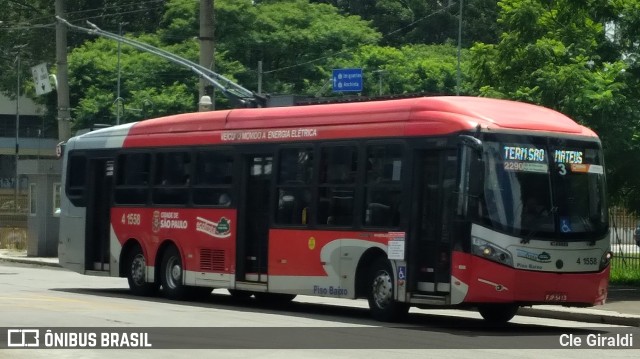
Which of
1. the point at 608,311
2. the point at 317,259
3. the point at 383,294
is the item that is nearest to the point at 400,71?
the point at 608,311

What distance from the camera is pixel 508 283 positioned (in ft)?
60.2

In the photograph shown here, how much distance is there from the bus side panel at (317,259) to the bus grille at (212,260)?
1423 mm

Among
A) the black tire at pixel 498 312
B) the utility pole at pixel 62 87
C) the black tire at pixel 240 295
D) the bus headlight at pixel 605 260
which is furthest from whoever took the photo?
the utility pole at pixel 62 87

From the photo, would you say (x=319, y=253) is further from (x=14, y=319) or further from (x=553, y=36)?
(x=553, y=36)

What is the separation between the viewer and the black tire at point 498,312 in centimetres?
2003

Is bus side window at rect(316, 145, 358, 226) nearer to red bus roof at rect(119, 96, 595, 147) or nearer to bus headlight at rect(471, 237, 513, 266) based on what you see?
red bus roof at rect(119, 96, 595, 147)

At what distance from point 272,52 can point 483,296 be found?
195 ft

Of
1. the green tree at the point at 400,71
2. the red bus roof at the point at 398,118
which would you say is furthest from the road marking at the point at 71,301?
the green tree at the point at 400,71

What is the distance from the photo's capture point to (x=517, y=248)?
60.4ft

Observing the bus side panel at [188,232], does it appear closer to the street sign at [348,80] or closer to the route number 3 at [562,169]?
the route number 3 at [562,169]

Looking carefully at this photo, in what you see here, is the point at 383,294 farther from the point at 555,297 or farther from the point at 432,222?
the point at 555,297

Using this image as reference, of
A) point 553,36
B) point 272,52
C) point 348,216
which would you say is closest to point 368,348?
point 348,216

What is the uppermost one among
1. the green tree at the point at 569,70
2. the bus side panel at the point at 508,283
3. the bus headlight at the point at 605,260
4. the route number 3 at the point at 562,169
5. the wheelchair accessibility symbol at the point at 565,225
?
the green tree at the point at 569,70

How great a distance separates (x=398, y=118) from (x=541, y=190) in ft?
8.11
